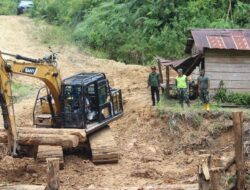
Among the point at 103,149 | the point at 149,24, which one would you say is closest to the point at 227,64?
the point at 103,149

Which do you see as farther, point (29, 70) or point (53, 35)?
point (53, 35)

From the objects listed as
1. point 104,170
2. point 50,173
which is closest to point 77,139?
point 104,170

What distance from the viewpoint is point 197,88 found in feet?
71.1

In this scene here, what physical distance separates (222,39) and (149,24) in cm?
1093

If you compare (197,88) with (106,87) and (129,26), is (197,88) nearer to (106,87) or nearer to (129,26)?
(106,87)

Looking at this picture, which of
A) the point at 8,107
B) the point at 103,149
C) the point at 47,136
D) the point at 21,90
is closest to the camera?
the point at 8,107

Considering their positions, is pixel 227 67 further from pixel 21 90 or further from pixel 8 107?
pixel 8 107

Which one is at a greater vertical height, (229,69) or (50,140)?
(229,69)

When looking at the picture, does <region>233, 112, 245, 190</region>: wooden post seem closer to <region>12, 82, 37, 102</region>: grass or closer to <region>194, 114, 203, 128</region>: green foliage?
<region>194, 114, 203, 128</region>: green foliage

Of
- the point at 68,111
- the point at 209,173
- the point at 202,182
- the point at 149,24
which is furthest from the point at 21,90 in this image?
the point at 209,173

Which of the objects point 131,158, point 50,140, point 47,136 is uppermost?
point 47,136

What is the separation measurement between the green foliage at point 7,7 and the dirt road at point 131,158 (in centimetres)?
2008

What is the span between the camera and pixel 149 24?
104ft

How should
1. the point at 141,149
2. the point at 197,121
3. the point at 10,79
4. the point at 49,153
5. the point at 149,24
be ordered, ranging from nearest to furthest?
1. the point at 10,79
2. the point at 49,153
3. the point at 141,149
4. the point at 197,121
5. the point at 149,24
